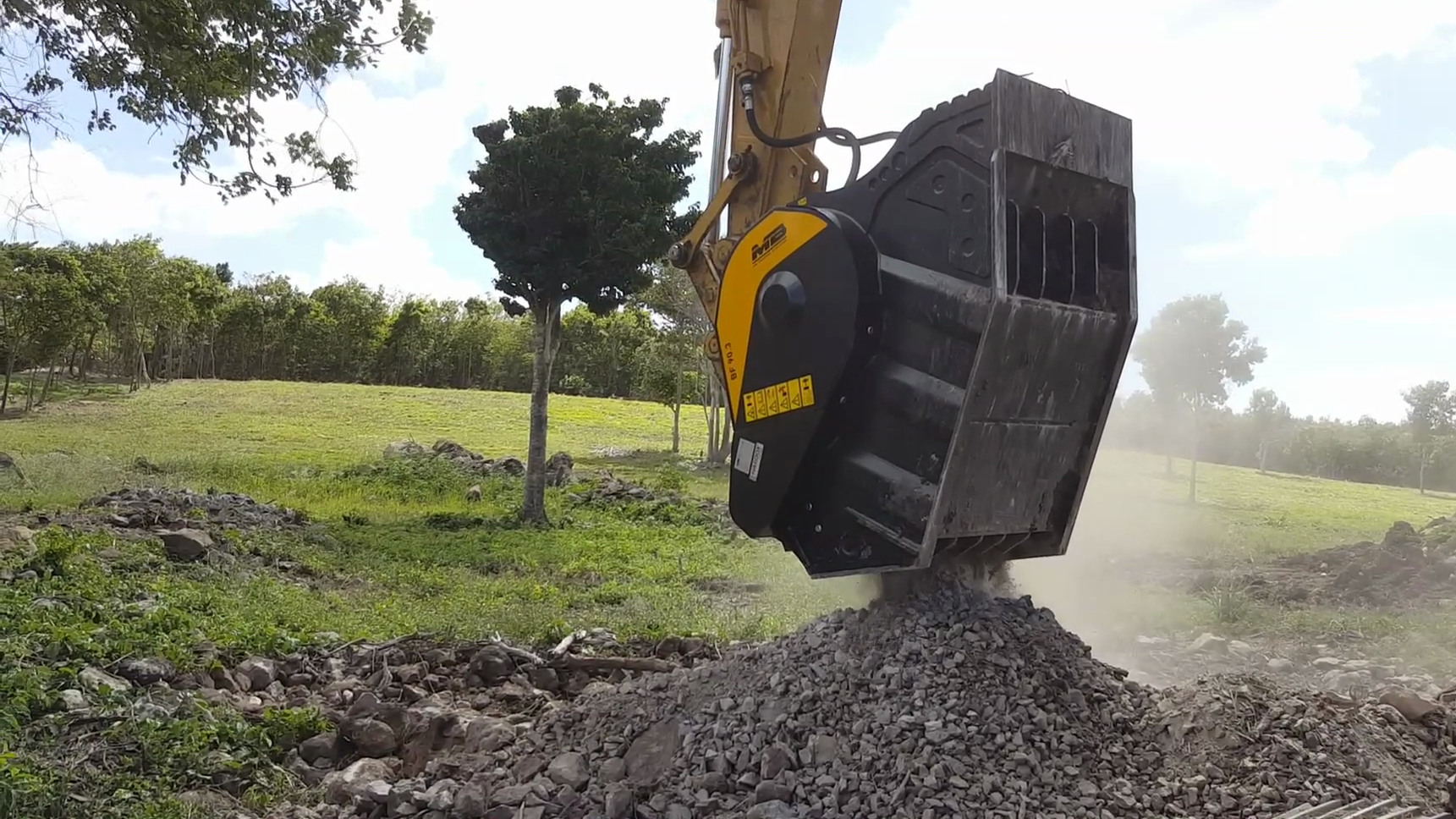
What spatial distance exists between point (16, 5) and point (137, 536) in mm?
4411

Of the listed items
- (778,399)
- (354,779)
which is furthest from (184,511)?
→ (778,399)

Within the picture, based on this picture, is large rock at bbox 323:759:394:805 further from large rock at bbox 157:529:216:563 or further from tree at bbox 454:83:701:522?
tree at bbox 454:83:701:522

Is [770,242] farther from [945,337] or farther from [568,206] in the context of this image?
[568,206]

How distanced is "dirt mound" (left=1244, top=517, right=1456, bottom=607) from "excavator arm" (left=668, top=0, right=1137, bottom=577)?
270 inches

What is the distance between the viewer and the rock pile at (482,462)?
17.8m

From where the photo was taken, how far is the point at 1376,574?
986 centimetres

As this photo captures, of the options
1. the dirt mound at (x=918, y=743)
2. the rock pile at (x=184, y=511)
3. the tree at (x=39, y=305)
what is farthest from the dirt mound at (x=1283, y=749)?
the tree at (x=39, y=305)

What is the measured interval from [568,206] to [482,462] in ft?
26.1

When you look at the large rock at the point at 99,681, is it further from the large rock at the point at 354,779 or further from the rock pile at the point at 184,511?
the rock pile at the point at 184,511

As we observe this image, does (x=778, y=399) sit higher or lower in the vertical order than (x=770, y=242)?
lower

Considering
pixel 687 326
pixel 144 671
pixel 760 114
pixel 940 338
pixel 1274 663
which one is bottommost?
pixel 144 671

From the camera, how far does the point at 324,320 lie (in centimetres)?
5128

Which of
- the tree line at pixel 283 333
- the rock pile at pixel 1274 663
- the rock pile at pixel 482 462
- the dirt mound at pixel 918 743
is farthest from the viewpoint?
the tree line at pixel 283 333

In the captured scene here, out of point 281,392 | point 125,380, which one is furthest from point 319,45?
point 125,380
